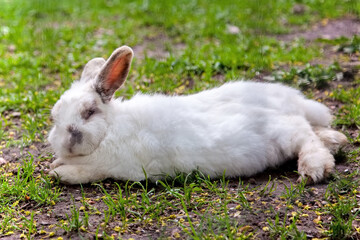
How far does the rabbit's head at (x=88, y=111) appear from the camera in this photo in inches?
143

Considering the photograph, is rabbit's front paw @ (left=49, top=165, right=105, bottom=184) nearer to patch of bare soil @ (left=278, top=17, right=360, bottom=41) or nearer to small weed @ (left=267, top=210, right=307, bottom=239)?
small weed @ (left=267, top=210, right=307, bottom=239)

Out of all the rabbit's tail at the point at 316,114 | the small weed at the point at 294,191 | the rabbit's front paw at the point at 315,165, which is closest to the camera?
the small weed at the point at 294,191

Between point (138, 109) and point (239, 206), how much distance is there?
1110 mm

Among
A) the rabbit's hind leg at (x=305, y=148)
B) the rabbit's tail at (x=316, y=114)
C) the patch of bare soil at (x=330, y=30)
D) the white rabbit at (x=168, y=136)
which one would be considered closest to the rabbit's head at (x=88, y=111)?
the white rabbit at (x=168, y=136)

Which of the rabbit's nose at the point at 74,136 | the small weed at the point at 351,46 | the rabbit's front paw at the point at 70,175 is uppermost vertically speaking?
the small weed at the point at 351,46

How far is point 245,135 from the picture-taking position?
3766 millimetres

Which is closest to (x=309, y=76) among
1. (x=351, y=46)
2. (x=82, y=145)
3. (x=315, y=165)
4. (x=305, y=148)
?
(x=351, y=46)

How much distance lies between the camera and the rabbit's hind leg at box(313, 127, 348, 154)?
155 inches

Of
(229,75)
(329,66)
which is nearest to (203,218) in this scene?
(229,75)

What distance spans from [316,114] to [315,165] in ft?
2.53

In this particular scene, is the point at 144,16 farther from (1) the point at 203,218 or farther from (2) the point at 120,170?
(1) the point at 203,218

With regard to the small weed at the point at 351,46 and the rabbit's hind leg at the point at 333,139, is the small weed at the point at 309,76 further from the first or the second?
the rabbit's hind leg at the point at 333,139

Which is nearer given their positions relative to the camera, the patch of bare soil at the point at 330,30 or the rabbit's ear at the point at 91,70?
the rabbit's ear at the point at 91,70

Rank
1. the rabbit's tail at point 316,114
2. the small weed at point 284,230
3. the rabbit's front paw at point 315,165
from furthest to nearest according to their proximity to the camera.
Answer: the rabbit's tail at point 316,114 < the rabbit's front paw at point 315,165 < the small weed at point 284,230
